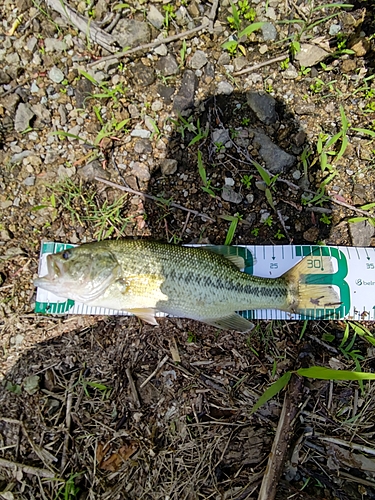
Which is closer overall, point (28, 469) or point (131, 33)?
point (28, 469)

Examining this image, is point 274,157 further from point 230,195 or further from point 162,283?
point 162,283

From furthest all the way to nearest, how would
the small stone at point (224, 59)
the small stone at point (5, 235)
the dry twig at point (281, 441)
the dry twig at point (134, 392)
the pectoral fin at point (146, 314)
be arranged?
the small stone at point (224, 59) < the small stone at point (5, 235) < the dry twig at point (134, 392) < the pectoral fin at point (146, 314) < the dry twig at point (281, 441)

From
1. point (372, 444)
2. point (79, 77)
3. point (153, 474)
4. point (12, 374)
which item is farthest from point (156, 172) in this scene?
point (372, 444)

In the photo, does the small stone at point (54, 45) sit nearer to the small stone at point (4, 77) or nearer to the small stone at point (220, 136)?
the small stone at point (4, 77)

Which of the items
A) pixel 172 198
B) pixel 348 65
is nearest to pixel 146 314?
pixel 172 198

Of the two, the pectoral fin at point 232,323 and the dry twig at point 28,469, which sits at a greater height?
the pectoral fin at point 232,323

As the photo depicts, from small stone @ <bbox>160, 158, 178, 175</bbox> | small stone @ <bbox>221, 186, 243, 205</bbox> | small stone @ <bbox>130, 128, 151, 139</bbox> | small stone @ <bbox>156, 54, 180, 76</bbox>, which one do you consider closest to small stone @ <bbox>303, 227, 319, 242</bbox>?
small stone @ <bbox>221, 186, 243, 205</bbox>

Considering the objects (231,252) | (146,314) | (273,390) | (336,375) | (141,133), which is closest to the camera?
(336,375)

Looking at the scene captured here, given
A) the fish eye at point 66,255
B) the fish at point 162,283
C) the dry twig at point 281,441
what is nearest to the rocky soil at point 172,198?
the dry twig at point 281,441
